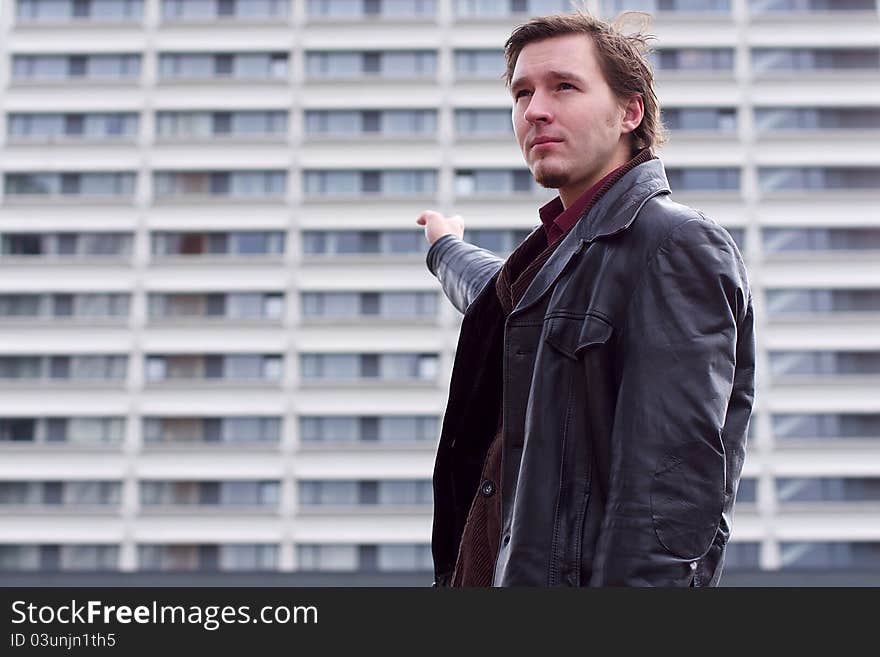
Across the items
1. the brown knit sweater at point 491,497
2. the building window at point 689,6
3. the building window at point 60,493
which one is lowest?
the building window at point 60,493

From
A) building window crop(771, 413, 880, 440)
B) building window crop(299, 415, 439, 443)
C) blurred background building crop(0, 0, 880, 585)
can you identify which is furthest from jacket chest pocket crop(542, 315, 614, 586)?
building window crop(771, 413, 880, 440)

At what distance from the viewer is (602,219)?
4.91ft

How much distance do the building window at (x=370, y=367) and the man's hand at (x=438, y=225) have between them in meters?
31.6

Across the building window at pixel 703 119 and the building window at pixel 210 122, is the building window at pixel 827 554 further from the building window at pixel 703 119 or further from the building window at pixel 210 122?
the building window at pixel 210 122

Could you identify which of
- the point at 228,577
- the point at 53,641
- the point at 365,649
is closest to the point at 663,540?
the point at 365,649

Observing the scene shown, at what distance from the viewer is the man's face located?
5.10 ft

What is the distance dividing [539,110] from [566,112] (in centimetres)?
4

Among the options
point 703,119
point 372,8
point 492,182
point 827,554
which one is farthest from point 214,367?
point 827,554

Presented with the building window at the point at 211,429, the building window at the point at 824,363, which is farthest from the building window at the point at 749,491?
the building window at the point at 211,429

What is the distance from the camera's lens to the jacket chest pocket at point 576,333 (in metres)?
1.40

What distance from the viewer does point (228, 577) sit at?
107 feet

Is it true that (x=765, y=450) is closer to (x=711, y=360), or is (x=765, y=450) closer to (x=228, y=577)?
(x=228, y=577)

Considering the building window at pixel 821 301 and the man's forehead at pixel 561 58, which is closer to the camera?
the man's forehead at pixel 561 58

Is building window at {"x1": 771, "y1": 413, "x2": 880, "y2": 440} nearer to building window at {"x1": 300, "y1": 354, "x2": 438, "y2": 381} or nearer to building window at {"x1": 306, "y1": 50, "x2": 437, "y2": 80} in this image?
building window at {"x1": 300, "y1": 354, "x2": 438, "y2": 381}
